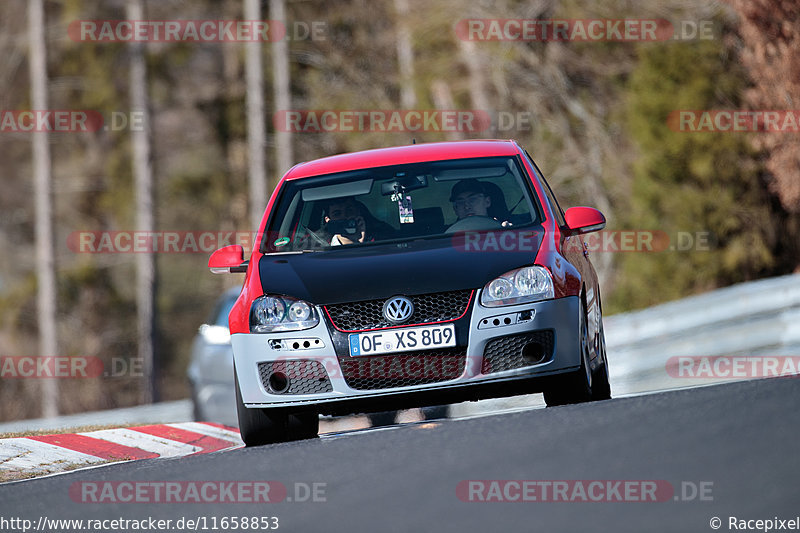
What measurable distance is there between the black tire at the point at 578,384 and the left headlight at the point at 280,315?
54.3 inches

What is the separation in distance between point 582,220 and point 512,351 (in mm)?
1287

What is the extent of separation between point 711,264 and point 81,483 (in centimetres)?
1624

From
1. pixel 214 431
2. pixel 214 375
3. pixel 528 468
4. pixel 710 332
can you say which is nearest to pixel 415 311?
pixel 528 468

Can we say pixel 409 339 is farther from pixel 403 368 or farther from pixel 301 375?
pixel 301 375

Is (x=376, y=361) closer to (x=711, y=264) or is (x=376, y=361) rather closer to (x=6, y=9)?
(x=711, y=264)

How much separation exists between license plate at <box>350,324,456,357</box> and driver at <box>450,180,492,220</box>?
1.27 metres

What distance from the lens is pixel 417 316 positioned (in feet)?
24.3

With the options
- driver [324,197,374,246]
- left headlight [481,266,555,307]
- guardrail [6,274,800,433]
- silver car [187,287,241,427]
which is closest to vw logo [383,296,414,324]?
left headlight [481,266,555,307]

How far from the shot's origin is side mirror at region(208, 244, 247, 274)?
845 cm

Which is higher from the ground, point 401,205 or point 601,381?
point 401,205

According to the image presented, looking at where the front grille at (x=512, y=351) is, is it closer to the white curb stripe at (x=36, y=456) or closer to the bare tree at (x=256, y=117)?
the white curb stripe at (x=36, y=456)

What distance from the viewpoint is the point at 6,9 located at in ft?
142

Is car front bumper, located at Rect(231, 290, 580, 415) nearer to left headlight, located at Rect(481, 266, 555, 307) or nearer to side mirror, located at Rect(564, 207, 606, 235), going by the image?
left headlight, located at Rect(481, 266, 555, 307)

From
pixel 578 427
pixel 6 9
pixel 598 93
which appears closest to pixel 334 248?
pixel 578 427
